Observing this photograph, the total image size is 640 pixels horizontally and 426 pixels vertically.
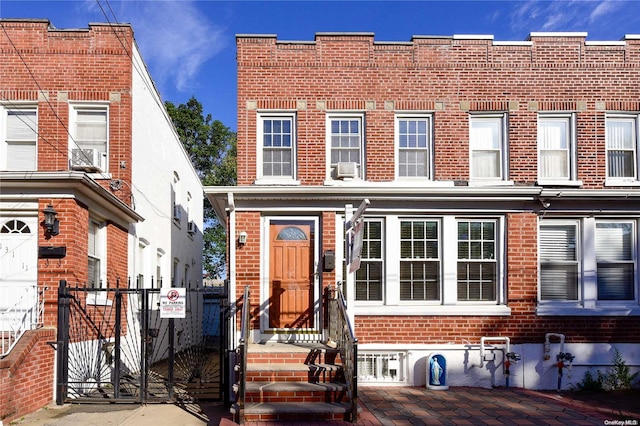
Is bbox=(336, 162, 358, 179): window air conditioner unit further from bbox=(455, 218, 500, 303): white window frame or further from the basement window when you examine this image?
the basement window

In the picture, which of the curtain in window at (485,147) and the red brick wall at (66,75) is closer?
the curtain in window at (485,147)

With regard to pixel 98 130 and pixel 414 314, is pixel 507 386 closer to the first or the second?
pixel 414 314

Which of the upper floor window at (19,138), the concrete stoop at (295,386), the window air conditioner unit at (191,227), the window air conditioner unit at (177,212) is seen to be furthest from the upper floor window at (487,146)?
the window air conditioner unit at (191,227)

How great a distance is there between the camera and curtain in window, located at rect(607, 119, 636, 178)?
1045 cm

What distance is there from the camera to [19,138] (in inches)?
432

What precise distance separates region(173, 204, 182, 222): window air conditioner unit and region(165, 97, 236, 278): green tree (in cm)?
1160

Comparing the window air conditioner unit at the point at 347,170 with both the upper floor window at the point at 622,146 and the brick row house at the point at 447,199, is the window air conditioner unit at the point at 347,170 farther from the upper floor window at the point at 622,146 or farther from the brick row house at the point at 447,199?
the upper floor window at the point at 622,146

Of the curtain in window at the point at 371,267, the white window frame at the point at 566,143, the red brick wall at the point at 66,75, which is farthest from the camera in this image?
the red brick wall at the point at 66,75

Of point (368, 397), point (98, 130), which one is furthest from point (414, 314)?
point (98, 130)

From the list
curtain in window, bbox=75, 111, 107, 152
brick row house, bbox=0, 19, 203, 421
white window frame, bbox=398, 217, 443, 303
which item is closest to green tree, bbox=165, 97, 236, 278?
brick row house, bbox=0, 19, 203, 421

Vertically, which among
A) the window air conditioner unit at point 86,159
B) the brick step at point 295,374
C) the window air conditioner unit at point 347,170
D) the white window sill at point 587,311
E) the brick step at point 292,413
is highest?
the window air conditioner unit at point 86,159

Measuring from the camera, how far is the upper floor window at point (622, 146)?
34.3 feet

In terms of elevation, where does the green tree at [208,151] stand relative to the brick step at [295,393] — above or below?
above

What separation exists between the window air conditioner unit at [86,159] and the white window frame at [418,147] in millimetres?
5911
